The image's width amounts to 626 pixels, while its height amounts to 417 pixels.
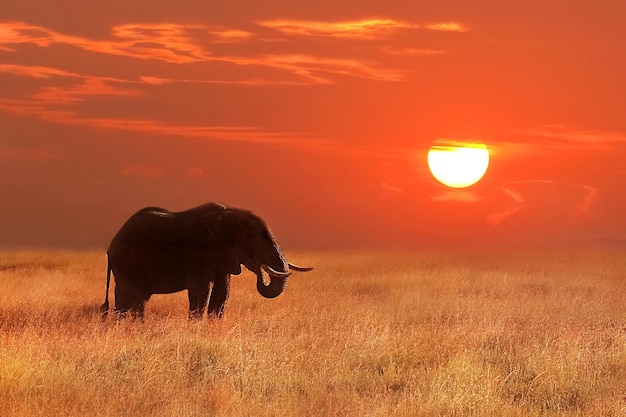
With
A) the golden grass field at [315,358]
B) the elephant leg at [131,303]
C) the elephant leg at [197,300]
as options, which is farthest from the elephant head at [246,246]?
the elephant leg at [131,303]

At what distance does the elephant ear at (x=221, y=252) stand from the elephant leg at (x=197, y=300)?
457 mm

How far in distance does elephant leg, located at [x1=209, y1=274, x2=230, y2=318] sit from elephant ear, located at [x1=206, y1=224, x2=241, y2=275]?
0.97 ft

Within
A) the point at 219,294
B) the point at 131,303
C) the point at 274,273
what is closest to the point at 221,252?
the point at 219,294

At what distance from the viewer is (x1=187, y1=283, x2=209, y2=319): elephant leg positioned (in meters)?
15.0

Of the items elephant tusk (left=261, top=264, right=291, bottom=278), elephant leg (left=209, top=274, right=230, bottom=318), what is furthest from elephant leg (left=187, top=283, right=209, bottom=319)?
elephant tusk (left=261, top=264, right=291, bottom=278)

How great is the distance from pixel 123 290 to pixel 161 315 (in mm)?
1042

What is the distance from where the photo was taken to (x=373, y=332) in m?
12.8

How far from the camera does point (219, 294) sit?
15.5 m

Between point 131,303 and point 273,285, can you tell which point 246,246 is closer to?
point 273,285

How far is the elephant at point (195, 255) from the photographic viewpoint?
15133 mm

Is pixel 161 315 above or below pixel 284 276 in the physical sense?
below

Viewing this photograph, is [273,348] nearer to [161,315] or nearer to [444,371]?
[444,371]

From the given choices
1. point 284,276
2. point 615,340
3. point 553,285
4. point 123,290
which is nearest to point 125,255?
point 123,290

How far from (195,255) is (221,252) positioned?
1.48 feet
